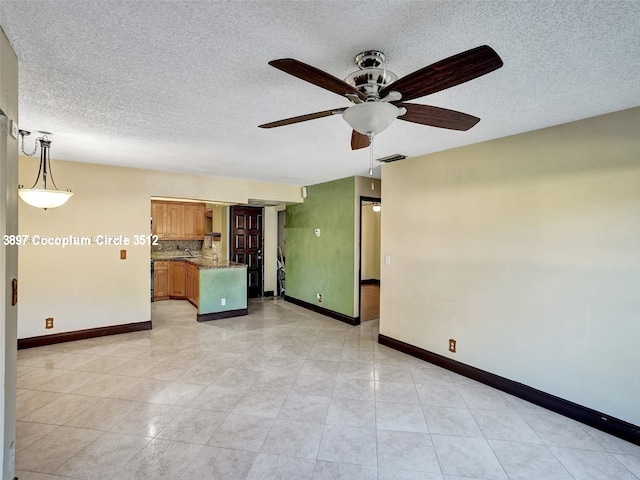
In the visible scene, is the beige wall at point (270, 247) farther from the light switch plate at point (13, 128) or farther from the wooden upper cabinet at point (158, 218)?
the light switch plate at point (13, 128)

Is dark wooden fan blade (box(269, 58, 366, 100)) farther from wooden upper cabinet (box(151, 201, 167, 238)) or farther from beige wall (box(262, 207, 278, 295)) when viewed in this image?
wooden upper cabinet (box(151, 201, 167, 238))

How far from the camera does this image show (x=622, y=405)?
7.55ft

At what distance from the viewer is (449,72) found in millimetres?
1305

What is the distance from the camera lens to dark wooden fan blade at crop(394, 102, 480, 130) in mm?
1685

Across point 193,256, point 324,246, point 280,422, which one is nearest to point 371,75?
point 280,422

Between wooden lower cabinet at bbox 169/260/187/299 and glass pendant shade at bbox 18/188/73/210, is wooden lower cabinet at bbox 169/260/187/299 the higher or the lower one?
the lower one

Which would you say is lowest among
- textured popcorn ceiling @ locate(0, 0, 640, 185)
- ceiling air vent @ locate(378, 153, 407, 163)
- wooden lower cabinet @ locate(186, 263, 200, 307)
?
wooden lower cabinet @ locate(186, 263, 200, 307)

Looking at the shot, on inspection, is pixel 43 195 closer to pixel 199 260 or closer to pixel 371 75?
pixel 371 75

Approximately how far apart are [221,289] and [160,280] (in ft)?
7.61

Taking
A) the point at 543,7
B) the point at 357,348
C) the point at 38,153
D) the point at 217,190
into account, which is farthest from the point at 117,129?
the point at 357,348

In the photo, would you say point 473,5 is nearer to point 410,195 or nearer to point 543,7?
point 543,7

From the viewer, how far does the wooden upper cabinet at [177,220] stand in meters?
6.74

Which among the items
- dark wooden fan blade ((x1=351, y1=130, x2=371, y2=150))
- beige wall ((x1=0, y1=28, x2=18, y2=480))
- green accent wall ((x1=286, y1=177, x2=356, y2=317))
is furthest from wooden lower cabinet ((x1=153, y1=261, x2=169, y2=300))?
dark wooden fan blade ((x1=351, y1=130, x2=371, y2=150))

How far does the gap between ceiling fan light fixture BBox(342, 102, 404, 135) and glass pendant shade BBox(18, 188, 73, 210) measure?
315cm
